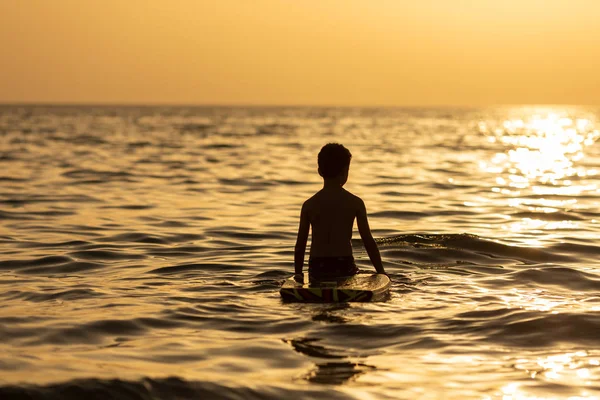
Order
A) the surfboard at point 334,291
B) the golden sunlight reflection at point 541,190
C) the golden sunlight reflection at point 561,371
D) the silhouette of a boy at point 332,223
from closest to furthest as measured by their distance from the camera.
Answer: the golden sunlight reflection at point 561,371 → the surfboard at point 334,291 → the silhouette of a boy at point 332,223 → the golden sunlight reflection at point 541,190

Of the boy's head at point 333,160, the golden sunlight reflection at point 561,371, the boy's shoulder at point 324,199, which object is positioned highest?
the boy's head at point 333,160

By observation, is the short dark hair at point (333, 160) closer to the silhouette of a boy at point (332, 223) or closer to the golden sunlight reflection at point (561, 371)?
the silhouette of a boy at point (332, 223)

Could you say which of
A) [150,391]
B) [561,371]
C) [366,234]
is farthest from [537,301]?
[150,391]

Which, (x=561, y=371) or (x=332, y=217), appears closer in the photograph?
(x=561, y=371)

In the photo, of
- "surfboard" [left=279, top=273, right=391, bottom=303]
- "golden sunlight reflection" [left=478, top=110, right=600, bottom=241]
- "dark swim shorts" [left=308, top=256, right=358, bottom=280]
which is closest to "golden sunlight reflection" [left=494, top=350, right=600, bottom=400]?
"surfboard" [left=279, top=273, right=391, bottom=303]

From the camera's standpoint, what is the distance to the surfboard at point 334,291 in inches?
351

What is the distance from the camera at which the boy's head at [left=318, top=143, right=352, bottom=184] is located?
9281 millimetres

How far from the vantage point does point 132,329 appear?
8281mm

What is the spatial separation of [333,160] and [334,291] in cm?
142

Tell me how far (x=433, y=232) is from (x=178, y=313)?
7730 millimetres

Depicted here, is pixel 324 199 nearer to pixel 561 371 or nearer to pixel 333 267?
pixel 333 267

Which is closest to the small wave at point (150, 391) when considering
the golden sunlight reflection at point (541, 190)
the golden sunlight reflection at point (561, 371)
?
the golden sunlight reflection at point (561, 371)

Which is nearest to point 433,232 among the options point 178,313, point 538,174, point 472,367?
point 178,313

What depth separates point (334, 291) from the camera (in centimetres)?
888
